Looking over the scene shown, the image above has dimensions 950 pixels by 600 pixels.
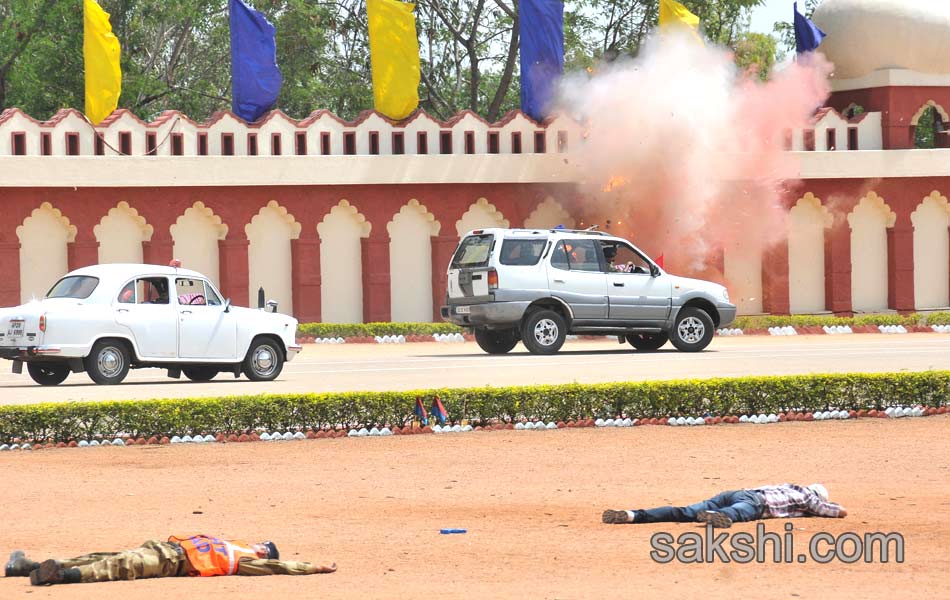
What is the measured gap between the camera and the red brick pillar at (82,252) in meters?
28.6

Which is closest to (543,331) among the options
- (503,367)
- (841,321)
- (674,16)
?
(503,367)

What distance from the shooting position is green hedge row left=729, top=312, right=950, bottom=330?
2947 centimetres

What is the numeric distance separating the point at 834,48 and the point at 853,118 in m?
1.65

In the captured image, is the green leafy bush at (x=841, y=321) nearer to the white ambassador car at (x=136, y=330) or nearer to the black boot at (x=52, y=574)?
the white ambassador car at (x=136, y=330)

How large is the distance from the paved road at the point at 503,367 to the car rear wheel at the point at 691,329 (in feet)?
0.71

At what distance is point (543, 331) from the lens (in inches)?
905

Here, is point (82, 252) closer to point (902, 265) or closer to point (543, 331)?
point (543, 331)

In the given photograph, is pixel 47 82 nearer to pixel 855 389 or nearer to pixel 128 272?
pixel 128 272

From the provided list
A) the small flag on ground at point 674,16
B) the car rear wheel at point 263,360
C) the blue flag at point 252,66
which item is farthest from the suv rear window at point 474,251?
the small flag on ground at point 674,16

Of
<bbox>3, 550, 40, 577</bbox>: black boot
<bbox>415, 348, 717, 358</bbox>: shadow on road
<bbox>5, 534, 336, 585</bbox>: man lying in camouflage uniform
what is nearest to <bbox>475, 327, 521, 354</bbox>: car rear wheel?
<bbox>415, 348, 717, 358</bbox>: shadow on road

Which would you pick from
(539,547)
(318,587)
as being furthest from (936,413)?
(318,587)

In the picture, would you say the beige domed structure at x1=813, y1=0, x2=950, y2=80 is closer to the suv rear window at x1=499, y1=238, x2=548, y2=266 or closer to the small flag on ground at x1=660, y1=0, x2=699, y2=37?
the small flag on ground at x1=660, y1=0, x2=699, y2=37

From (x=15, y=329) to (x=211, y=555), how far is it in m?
10.2

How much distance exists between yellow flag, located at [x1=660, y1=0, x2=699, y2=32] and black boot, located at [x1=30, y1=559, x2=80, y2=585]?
82.8 feet
